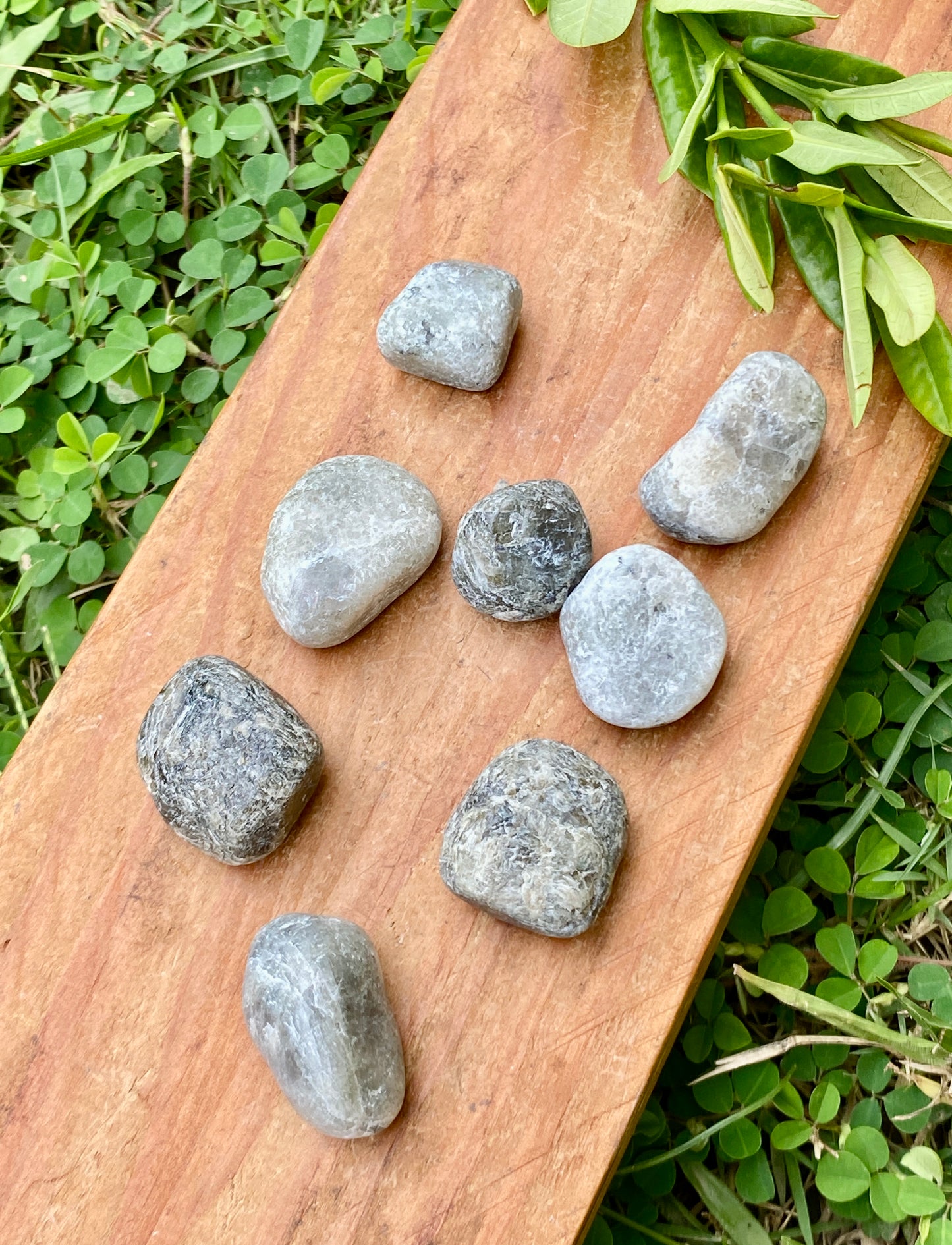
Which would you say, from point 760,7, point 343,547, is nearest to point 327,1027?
point 343,547

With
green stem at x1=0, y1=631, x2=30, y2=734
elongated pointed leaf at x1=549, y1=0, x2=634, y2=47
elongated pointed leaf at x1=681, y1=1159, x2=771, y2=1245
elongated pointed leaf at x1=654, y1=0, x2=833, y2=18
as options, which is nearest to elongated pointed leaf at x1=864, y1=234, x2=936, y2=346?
elongated pointed leaf at x1=654, y1=0, x2=833, y2=18

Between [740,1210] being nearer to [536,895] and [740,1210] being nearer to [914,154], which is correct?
[536,895]

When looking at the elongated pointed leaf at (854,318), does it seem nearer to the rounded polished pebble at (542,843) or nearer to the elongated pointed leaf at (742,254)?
the elongated pointed leaf at (742,254)

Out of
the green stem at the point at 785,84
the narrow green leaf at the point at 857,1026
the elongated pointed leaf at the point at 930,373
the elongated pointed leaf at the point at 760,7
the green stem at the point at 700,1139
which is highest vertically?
the elongated pointed leaf at the point at 760,7

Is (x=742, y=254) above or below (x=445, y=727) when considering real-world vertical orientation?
above

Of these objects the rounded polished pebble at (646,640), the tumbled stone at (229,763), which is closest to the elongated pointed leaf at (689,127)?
the rounded polished pebble at (646,640)

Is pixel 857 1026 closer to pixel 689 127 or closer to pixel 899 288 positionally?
pixel 899 288
